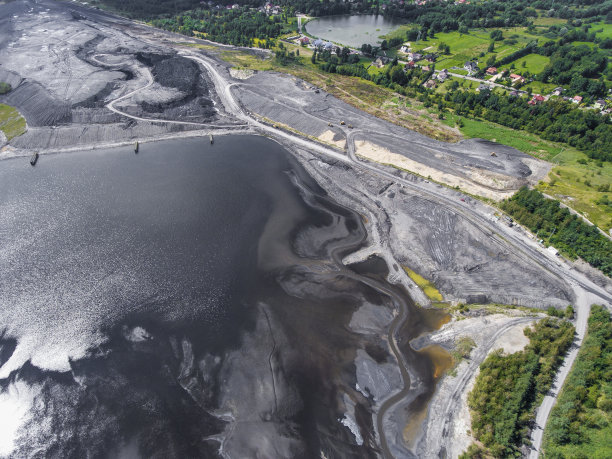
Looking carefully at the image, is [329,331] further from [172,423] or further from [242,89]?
[242,89]

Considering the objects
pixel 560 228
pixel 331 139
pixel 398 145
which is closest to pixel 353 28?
pixel 331 139

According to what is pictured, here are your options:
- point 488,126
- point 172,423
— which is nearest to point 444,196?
point 488,126

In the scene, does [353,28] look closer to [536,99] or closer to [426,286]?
[536,99]

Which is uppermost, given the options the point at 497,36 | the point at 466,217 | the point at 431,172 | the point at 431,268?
the point at 497,36

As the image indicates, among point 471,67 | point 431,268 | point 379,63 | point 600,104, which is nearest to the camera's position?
point 431,268

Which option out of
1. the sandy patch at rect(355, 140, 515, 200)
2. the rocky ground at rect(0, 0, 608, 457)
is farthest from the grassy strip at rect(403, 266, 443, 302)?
the sandy patch at rect(355, 140, 515, 200)

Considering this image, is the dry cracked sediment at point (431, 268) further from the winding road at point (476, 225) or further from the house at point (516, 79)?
the house at point (516, 79)

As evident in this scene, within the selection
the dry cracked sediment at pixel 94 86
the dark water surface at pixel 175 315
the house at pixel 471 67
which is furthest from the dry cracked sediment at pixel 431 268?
the house at pixel 471 67
